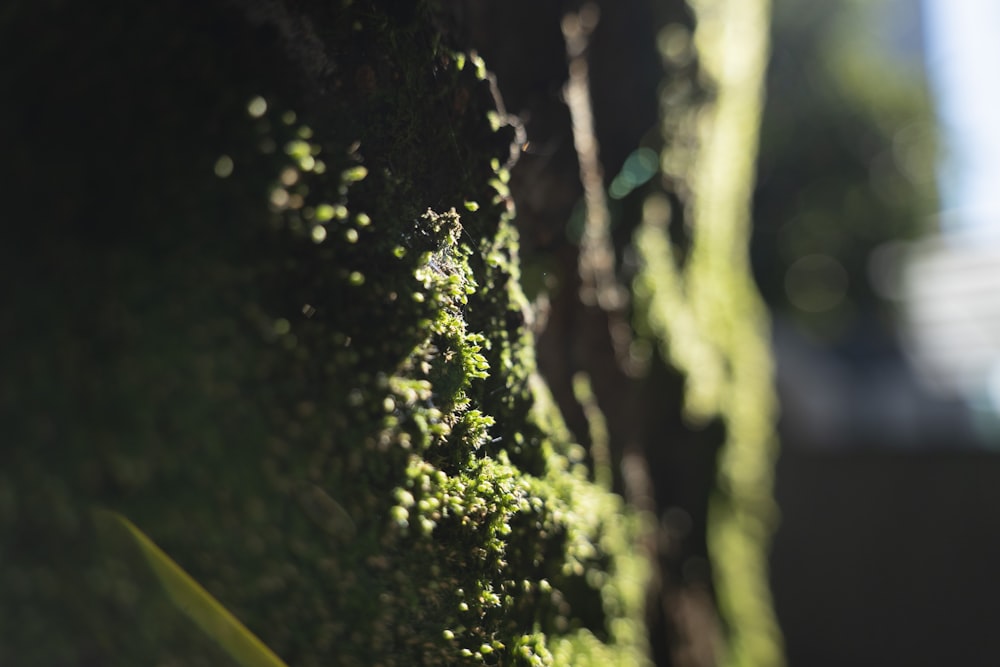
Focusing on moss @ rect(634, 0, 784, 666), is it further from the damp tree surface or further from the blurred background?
the blurred background

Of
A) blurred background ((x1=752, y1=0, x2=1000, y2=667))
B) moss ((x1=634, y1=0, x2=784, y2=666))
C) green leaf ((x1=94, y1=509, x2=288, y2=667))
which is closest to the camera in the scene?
green leaf ((x1=94, y1=509, x2=288, y2=667))

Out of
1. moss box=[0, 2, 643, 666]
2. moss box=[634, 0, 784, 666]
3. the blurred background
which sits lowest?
moss box=[0, 2, 643, 666]

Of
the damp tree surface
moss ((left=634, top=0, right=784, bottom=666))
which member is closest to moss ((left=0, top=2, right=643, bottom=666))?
the damp tree surface

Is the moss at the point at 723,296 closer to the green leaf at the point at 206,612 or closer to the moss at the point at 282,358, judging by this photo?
the moss at the point at 282,358

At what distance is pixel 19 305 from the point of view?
174 cm

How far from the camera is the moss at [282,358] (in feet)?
4.11

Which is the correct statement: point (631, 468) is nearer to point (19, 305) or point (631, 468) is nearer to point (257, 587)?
point (257, 587)

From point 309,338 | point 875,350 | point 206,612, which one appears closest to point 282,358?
point 309,338

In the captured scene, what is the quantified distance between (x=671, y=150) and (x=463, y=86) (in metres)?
1.70

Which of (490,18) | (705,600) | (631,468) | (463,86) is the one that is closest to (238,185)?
(463,86)

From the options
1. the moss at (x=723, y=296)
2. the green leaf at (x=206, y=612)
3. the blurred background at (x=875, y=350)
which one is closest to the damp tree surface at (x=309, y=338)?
the green leaf at (x=206, y=612)

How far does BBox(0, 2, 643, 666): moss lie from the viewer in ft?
4.11

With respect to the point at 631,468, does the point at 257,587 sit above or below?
below

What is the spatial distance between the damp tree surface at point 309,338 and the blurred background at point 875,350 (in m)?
5.82
